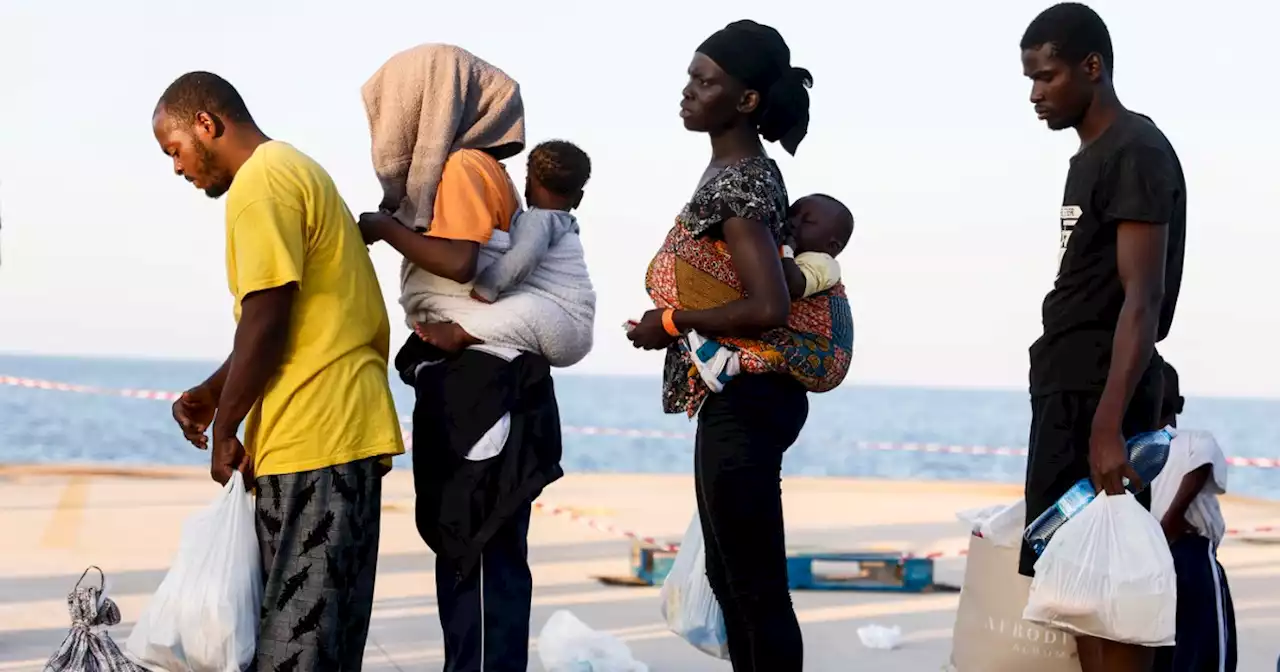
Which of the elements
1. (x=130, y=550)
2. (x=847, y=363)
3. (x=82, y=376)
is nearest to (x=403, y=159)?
(x=847, y=363)

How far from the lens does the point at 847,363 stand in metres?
3.92

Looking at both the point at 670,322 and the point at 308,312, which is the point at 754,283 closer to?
the point at 670,322

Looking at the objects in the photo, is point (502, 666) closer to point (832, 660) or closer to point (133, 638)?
point (133, 638)

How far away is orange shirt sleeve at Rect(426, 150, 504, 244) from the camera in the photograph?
13.1 ft

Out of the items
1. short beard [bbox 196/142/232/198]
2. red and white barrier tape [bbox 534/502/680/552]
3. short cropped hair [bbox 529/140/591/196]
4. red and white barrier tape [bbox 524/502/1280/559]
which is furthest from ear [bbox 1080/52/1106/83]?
red and white barrier tape [bbox 534/502/680/552]

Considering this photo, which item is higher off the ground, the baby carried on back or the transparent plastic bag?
the baby carried on back

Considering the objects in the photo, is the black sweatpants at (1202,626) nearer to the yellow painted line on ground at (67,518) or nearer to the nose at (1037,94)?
the nose at (1037,94)

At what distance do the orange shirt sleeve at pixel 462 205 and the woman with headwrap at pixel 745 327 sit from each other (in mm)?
455

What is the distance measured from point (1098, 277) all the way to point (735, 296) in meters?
0.84

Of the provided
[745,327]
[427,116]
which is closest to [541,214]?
[427,116]

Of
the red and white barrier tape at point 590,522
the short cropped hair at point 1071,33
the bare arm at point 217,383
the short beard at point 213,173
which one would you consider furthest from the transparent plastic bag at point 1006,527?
the red and white barrier tape at point 590,522

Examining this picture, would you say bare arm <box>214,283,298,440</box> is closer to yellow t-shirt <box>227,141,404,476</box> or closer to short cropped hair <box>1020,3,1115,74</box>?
yellow t-shirt <box>227,141,404,476</box>

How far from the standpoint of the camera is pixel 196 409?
3727mm

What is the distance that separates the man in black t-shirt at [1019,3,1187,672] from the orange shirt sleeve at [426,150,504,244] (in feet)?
4.49
